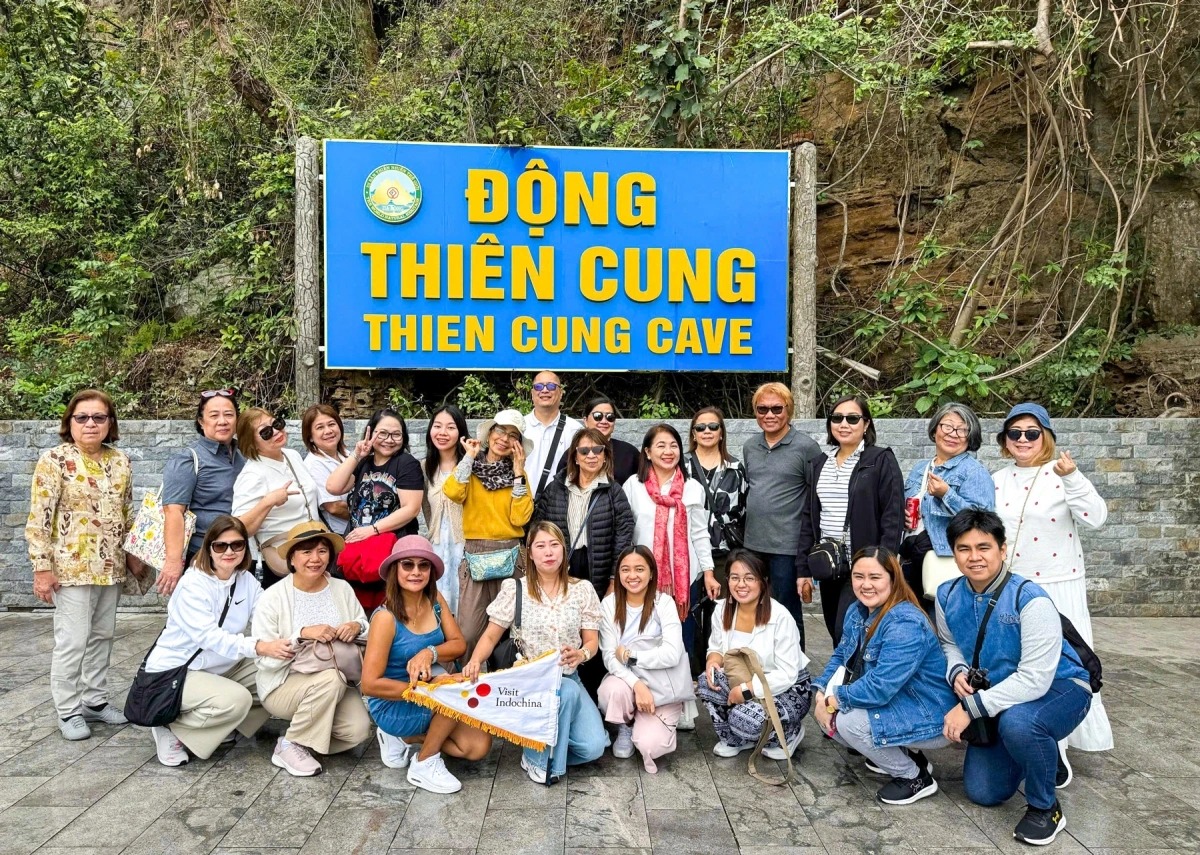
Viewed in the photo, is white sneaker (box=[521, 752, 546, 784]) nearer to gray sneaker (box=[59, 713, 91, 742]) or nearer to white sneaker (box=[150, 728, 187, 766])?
white sneaker (box=[150, 728, 187, 766])

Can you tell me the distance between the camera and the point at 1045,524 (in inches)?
164

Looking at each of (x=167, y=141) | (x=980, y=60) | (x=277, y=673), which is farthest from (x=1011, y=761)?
Answer: (x=167, y=141)

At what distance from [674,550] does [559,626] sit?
0.80 m

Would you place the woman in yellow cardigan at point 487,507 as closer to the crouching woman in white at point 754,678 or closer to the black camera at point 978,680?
the crouching woman in white at point 754,678

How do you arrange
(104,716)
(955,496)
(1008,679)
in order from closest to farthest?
(1008,679)
(955,496)
(104,716)

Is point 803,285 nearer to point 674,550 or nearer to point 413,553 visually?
point 674,550

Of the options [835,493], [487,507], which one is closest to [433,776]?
[487,507]

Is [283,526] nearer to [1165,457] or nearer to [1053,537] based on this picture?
[1053,537]

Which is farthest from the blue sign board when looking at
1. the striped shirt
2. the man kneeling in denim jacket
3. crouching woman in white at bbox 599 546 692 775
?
the man kneeling in denim jacket

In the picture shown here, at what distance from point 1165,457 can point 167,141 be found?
947 centimetres

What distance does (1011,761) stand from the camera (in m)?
3.63

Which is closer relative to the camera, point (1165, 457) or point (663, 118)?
point (1165, 457)

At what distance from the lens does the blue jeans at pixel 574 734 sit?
3.87 meters

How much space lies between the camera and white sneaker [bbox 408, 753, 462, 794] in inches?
148
